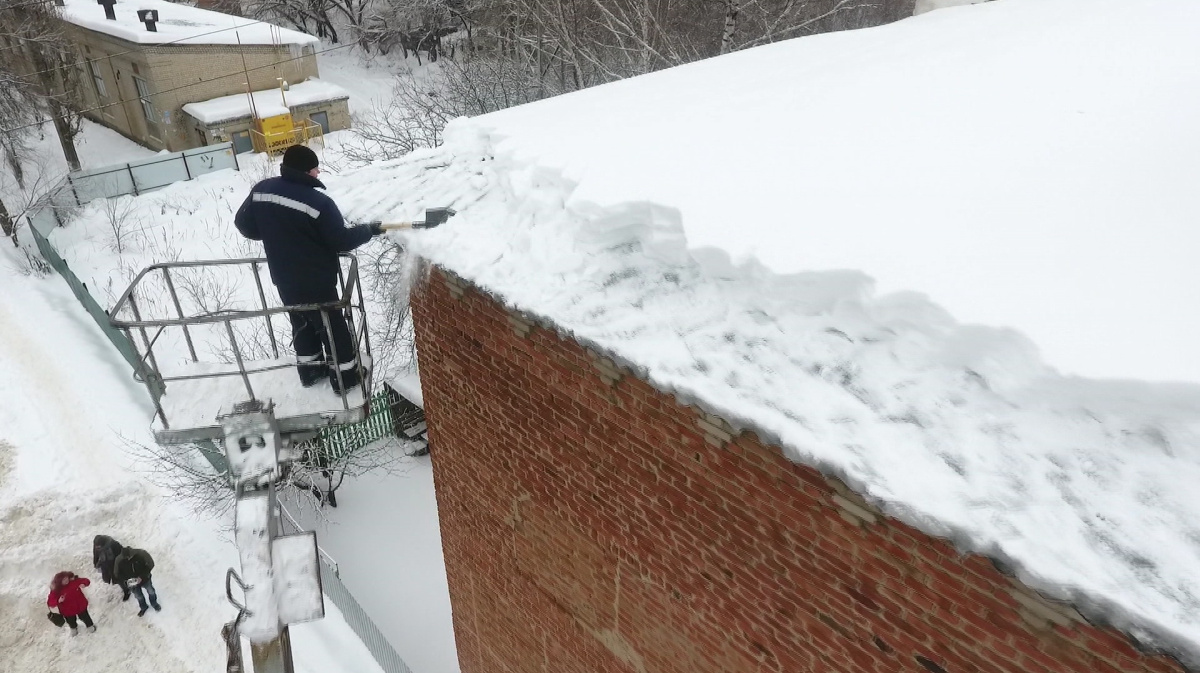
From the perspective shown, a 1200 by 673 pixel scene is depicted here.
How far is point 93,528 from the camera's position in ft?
32.5

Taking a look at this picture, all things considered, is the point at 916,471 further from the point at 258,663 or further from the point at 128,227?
the point at 128,227

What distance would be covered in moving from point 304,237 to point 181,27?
26.3 metres

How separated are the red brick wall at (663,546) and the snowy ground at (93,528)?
15.9 feet

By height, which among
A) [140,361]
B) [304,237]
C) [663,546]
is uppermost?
[304,237]

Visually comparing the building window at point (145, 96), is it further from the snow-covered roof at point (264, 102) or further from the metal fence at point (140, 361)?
the metal fence at point (140, 361)

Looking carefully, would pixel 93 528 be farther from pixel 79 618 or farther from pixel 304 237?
pixel 304 237

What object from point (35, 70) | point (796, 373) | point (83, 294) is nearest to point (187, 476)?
point (83, 294)

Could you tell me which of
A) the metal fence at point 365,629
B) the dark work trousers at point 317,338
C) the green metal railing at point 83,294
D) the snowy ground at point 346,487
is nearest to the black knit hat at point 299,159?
the dark work trousers at point 317,338

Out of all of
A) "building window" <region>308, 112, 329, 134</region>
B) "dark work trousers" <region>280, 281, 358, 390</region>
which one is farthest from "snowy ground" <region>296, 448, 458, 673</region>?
"building window" <region>308, 112, 329, 134</region>

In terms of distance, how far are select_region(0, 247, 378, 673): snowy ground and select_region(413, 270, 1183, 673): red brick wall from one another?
485cm

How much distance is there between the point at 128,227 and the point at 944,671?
20998mm

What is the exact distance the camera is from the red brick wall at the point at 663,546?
199 cm

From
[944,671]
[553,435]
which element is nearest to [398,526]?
[553,435]

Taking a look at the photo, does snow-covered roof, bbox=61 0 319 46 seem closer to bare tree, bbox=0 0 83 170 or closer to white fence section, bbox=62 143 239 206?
bare tree, bbox=0 0 83 170
